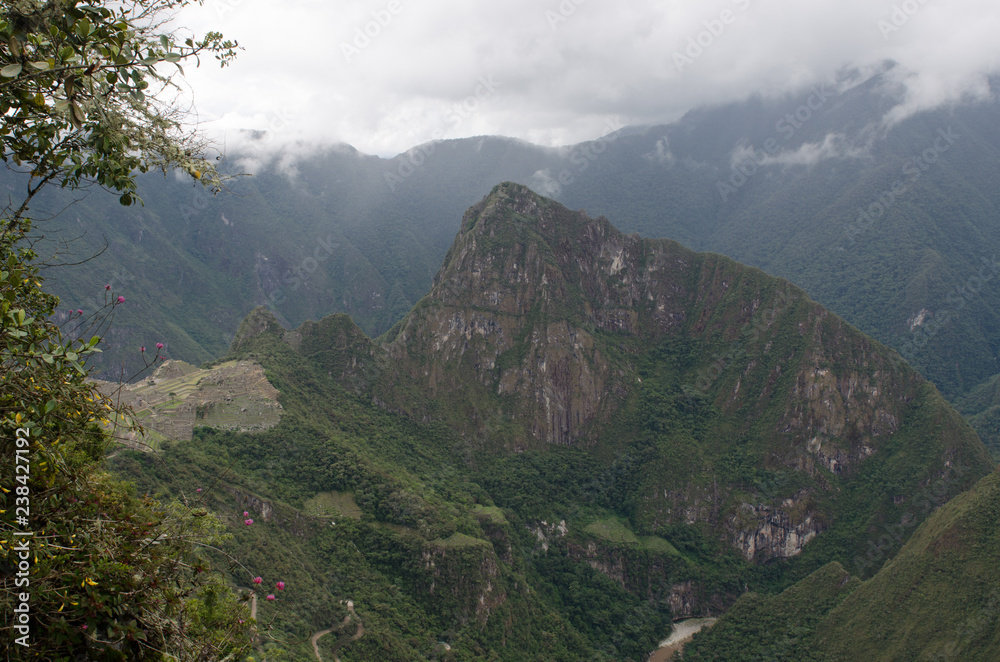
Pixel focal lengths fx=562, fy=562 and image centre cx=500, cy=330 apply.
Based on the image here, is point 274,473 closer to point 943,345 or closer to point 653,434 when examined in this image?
point 653,434

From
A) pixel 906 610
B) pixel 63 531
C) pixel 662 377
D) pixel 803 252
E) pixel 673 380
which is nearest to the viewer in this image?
pixel 63 531

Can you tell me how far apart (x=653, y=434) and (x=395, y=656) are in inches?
1893

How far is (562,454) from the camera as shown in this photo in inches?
3088

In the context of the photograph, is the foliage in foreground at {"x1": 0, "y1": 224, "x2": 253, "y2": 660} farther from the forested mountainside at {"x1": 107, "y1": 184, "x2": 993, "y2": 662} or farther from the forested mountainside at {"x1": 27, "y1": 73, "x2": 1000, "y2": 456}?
the forested mountainside at {"x1": 27, "y1": 73, "x2": 1000, "y2": 456}

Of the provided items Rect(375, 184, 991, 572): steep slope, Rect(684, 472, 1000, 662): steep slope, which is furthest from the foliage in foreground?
Rect(375, 184, 991, 572): steep slope

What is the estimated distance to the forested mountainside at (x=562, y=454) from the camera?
50.0m

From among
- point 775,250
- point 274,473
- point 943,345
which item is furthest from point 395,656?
point 775,250

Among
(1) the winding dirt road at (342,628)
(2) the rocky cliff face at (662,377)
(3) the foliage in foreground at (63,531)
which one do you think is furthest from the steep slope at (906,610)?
(3) the foliage in foreground at (63,531)

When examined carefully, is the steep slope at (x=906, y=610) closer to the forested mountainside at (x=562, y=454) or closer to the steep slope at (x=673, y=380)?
the forested mountainside at (x=562, y=454)

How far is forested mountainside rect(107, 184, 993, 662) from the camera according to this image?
50000 mm

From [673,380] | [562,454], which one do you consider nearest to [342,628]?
[562,454]

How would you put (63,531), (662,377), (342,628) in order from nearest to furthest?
(63,531) → (342,628) → (662,377)

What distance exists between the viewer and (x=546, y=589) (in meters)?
62.8

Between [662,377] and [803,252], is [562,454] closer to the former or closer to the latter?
[662,377]
